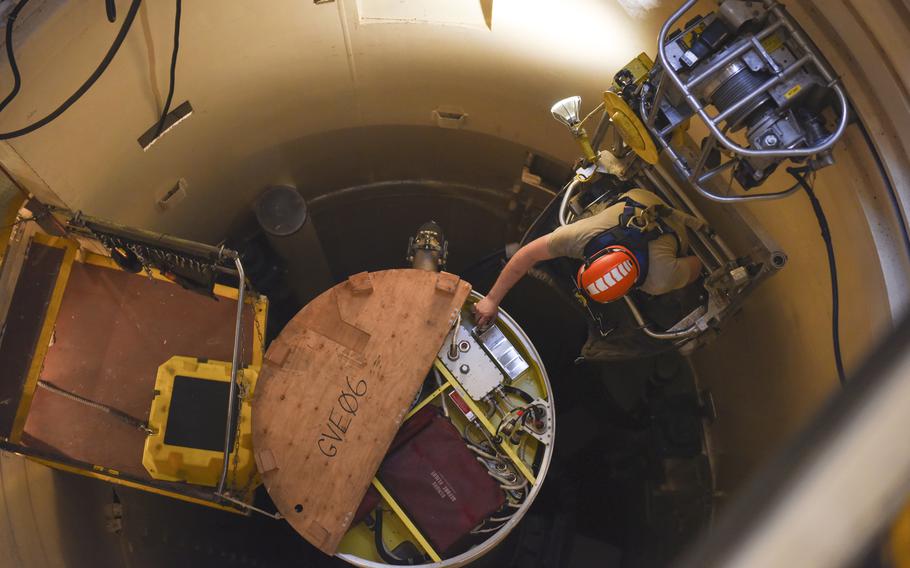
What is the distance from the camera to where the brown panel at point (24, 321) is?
3.30 meters

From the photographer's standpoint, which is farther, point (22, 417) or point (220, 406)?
point (220, 406)

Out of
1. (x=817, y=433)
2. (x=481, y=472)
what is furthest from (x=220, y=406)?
(x=817, y=433)

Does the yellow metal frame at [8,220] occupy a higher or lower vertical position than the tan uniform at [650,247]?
higher

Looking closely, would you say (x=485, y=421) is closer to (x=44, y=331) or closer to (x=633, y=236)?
(x=633, y=236)

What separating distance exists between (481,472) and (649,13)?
93.8 inches

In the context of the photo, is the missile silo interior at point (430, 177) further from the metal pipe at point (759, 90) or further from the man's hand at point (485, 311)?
the man's hand at point (485, 311)

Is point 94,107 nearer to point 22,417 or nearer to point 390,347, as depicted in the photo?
point 22,417

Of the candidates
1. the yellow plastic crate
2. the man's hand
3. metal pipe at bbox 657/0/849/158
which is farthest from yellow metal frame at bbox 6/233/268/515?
metal pipe at bbox 657/0/849/158

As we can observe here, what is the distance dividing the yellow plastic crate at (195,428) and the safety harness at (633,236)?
1911 mm

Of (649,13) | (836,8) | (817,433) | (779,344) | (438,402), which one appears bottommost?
(779,344)

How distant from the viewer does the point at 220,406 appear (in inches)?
147

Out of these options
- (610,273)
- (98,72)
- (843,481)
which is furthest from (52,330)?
(843,481)

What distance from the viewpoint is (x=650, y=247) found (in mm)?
3461

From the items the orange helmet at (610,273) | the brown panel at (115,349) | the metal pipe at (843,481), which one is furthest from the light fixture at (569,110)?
the metal pipe at (843,481)
